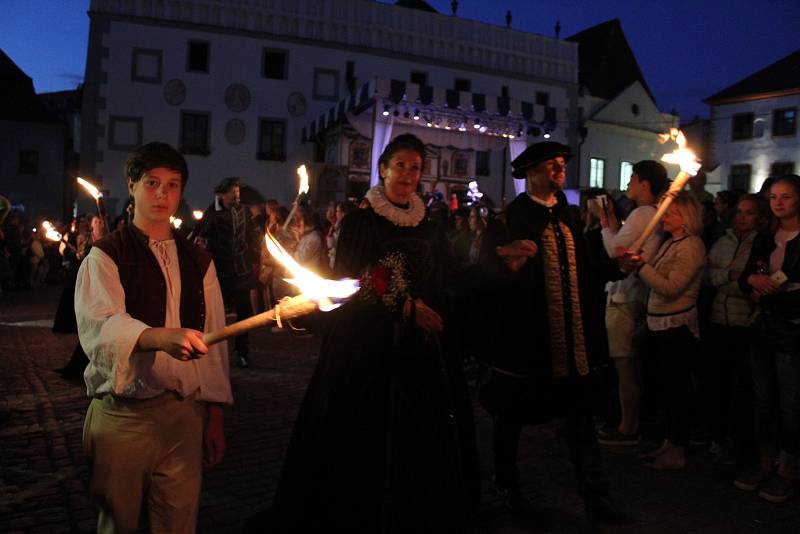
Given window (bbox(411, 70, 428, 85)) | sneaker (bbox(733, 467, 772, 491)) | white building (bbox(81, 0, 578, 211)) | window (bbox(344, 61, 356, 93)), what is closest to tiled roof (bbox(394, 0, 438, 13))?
white building (bbox(81, 0, 578, 211))

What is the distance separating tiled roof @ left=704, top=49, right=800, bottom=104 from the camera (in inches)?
1280

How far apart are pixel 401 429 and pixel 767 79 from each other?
37639 millimetres

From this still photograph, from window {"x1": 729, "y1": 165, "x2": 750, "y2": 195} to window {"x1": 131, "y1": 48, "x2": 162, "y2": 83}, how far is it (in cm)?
2952

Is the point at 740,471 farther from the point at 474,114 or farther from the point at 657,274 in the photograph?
the point at 474,114

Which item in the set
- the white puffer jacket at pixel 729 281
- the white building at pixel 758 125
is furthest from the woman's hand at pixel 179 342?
the white building at pixel 758 125

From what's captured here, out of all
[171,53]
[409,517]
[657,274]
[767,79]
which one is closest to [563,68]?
[767,79]

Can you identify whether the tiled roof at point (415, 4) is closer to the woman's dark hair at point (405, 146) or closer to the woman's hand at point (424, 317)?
the woman's dark hair at point (405, 146)

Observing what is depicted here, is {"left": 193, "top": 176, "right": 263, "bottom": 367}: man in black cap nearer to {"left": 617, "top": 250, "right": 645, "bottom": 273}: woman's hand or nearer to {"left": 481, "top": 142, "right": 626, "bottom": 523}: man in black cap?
{"left": 481, "top": 142, "right": 626, "bottom": 523}: man in black cap

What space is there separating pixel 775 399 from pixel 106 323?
4.14 m

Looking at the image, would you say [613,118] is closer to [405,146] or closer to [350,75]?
[350,75]

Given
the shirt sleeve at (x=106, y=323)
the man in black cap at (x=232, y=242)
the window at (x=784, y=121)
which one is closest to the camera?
the shirt sleeve at (x=106, y=323)

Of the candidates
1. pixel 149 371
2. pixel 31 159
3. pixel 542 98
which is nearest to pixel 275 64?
pixel 542 98

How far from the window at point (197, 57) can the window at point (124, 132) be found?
A: 2.93m

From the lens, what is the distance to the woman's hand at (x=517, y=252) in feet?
11.6
